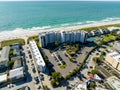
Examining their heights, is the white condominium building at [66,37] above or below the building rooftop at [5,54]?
above

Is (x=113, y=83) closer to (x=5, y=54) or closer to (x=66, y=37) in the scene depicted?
(x=66, y=37)

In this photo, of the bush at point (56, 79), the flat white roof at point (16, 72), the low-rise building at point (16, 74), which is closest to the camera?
the bush at point (56, 79)

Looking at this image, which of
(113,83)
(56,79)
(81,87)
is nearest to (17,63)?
(56,79)

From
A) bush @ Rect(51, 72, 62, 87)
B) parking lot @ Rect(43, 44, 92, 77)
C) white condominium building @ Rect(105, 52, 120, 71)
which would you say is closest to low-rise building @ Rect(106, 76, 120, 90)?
white condominium building @ Rect(105, 52, 120, 71)

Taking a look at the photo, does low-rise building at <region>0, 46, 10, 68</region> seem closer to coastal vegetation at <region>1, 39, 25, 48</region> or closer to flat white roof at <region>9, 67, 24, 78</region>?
flat white roof at <region>9, 67, 24, 78</region>

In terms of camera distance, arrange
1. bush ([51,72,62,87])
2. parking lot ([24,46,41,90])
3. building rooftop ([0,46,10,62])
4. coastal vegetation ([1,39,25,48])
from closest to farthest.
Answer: bush ([51,72,62,87]) < parking lot ([24,46,41,90]) < building rooftop ([0,46,10,62]) < coastal vegetation ([1,39,25,48])

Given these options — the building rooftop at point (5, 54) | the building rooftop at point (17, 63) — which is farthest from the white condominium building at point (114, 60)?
the building rooftop at point (5, 54)

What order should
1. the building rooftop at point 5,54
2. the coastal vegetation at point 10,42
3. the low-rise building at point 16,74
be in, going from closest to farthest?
the low-rise building at point 16,74
the building rooftop at point 5,54
the coastal vegetation at point 10,42

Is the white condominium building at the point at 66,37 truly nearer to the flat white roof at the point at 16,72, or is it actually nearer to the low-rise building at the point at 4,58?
the low-rise building at the point at 4,58

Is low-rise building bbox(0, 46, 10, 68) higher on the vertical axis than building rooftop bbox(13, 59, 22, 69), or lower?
higher

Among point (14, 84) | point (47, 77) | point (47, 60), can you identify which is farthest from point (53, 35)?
point (14, 84)

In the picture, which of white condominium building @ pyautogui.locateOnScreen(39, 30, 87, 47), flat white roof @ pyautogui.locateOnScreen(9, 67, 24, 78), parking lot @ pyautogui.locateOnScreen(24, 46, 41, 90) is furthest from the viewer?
white condominium building @ pyautogui.locateOnScreen(39, 30, 87, 47)
